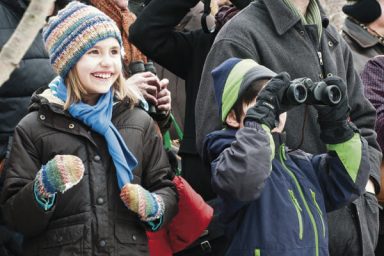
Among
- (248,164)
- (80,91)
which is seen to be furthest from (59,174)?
(248,164)

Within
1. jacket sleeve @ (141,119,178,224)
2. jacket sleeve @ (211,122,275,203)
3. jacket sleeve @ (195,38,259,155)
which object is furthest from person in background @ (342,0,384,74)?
jacket sleeve @ (211,122,275,203)

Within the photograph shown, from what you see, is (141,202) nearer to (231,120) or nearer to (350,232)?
(231,120)

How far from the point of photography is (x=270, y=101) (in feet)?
12.9

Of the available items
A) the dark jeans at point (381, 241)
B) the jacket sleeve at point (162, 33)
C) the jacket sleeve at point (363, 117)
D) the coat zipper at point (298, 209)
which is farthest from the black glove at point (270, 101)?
the dark jeans at point (381, 241)

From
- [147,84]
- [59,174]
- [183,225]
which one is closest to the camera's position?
[59,174]

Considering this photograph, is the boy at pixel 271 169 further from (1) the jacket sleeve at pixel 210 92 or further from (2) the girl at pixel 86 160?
(2) the girl at pixel 86 160

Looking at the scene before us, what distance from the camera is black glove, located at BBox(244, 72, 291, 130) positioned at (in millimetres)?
3922

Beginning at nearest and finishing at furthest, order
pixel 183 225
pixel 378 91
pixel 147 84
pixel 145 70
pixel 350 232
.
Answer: pixel 183 225 < pixel 350 232 < pixel 147 84 < pixel 145 70 < pixel 378 91

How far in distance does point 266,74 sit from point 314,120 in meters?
0.57

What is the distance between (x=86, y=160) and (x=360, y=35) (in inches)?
122

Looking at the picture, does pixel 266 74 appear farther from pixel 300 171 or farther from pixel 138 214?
pixel 138 214

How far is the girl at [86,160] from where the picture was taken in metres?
4.02

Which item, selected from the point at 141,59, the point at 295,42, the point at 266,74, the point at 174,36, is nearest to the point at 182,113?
the point at 141,59

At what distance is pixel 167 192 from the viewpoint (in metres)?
4.32
